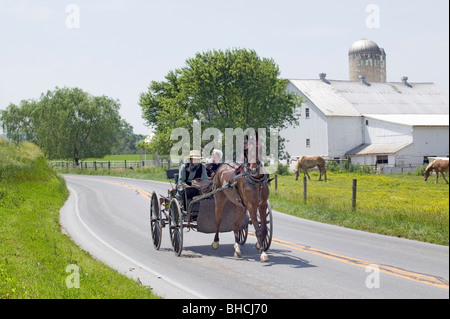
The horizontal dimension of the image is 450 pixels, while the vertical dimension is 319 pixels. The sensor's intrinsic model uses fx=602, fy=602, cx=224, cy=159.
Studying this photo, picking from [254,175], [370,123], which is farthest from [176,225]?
[370,123]

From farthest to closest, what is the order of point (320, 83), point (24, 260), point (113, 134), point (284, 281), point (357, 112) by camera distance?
point (113, 134), point (320, 83), point (357, 112), point (24, 260), point (284, 281)

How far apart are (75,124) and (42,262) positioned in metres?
65.4

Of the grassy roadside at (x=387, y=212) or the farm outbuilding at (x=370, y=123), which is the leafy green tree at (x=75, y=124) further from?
the grassy roadside at (x=387, y=212)

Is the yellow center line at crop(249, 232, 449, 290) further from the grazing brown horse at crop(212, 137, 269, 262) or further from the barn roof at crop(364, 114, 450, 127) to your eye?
the barn roof at crop(364, 114, 450, 127)

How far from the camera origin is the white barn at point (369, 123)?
180 ft

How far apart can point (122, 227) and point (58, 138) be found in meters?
58.0

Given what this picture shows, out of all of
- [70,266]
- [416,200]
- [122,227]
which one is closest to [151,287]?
[70,266]

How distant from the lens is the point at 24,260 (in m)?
11.4

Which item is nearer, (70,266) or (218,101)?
(70,266)

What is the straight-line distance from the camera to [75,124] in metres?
74.6

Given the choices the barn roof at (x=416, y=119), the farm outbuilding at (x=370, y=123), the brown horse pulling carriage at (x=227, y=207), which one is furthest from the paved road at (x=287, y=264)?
the barn roof at (x=416, y=119)

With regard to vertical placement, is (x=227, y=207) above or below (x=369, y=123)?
below

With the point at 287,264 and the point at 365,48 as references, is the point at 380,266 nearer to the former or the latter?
the point at 287,264
